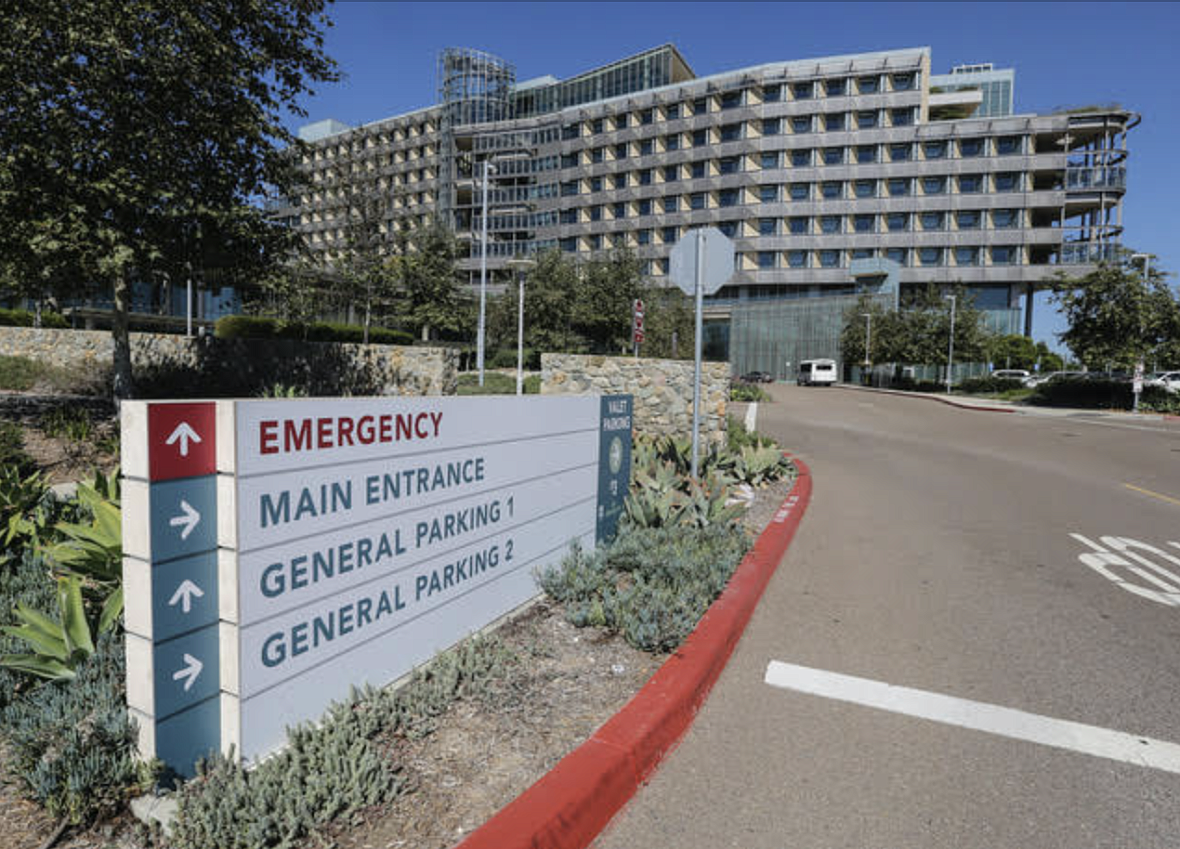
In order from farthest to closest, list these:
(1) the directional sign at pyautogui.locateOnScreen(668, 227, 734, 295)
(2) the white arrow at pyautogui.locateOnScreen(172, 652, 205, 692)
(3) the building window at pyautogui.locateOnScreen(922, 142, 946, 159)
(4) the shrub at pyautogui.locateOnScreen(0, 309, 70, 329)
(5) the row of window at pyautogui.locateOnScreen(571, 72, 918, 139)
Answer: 1. (5) the row of window at pyautogui.locateOnScreen(571, 72, 918, 139)
2. (3) the building window at pyautogui.locateOnScreen(922, 142, 946, 159)
3. (4) the shrub at pyautogui.locateOnScreen(0, 309, 70, 329)
4. (1) the directional sign at pyautogui.locateOnScreen(668, 227, 734, 295)
5. (2) the white arrow at pyautogui.locateOnScreen(172, 652, 205, 692)

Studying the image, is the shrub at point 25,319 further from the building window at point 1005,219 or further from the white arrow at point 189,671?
the building window at point 1005,219

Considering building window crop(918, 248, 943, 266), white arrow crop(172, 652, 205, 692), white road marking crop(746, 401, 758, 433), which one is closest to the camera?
white arrow crop(172, 652, 205, 692)

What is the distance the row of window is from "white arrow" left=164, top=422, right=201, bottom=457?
236 feet

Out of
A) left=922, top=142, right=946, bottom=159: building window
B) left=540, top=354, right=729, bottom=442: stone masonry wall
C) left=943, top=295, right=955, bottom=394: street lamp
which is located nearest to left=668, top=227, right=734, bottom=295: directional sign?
left=540, top=354, right=729, bottom=442: stone masonry wall

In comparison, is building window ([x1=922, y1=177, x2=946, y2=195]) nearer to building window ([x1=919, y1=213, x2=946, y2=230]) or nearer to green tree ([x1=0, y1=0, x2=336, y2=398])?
building window ([x1=919, y1=213, x2=946, y2=230])

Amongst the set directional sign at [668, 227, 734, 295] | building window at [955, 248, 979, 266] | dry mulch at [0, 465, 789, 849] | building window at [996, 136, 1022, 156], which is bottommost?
dry mulch at [0, 465, 789, 849]

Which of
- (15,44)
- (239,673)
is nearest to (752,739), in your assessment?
(239,673)

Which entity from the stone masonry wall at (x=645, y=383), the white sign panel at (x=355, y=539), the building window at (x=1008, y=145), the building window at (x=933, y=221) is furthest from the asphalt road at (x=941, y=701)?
the building window at (x=1008, y=145)

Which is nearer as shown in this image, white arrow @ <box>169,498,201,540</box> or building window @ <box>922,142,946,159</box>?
white arrow @ <box>169,498,201,540</box>

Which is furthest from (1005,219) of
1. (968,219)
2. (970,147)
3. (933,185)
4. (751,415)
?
(751,415)

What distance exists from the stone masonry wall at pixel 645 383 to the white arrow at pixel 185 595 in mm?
8027

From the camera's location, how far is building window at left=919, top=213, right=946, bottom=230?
60375 mm

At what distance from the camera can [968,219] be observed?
5978cm

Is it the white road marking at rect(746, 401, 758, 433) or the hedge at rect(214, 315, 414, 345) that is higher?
the hedge at rect(214, 315, 414, 345)
